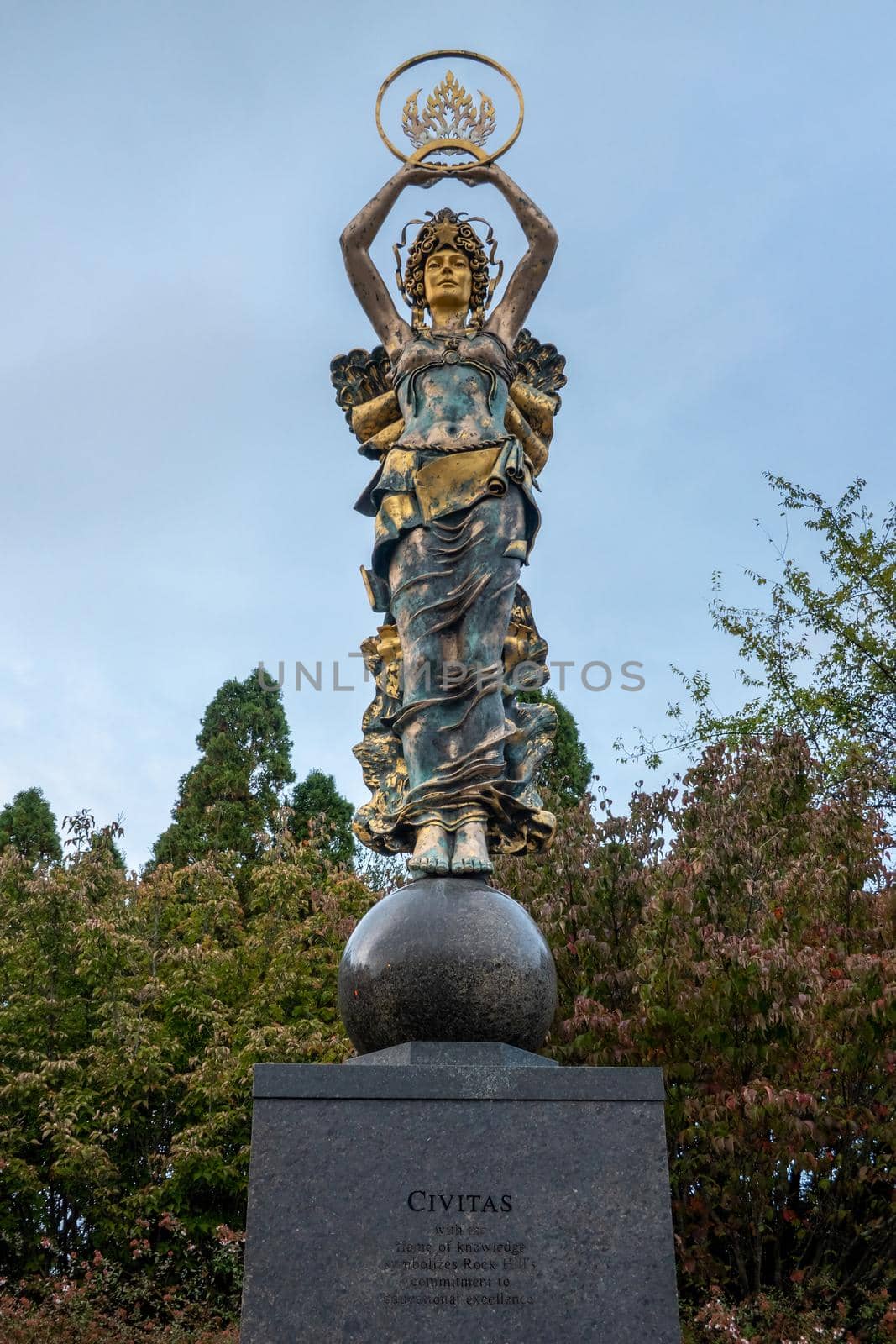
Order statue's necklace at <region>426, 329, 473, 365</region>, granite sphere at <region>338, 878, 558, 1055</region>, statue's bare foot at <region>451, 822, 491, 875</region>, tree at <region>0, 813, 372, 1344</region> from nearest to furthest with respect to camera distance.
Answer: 1. granite sphere at <region>338, 878, 558, 1055</region>
2. statue's bare foot at <region>451, 822, 491, 875</region>
3. statue's necklace at <region>426, 329, 473, 365</region>
4. tree at <region>0, 813, 372, 1344</region>

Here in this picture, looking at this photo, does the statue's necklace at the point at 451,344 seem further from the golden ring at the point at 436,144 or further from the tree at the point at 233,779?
the tree at the point at 233,779

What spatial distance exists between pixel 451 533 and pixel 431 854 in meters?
1.65

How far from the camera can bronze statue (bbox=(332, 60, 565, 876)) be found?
236 inches

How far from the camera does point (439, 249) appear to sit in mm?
6906

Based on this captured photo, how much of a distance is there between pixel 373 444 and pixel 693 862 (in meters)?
4.69

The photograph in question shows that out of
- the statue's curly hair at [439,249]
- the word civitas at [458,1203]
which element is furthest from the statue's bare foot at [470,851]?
the statue's curly hair at [439,249]

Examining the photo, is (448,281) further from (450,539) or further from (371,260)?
(450,539)

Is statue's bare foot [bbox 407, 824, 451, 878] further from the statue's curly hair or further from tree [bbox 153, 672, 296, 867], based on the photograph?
tree [bbox 153, 672, 296, 867]

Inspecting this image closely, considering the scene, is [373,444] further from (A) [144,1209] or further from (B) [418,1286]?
(A) [144,1209]

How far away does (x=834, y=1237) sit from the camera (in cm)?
951

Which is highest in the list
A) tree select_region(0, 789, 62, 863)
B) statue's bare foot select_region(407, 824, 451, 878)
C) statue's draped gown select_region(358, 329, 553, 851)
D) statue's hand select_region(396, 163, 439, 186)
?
tree select_region(0, 789, 62, 863)

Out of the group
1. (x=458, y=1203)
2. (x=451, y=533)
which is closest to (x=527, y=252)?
(x=451, y=533)

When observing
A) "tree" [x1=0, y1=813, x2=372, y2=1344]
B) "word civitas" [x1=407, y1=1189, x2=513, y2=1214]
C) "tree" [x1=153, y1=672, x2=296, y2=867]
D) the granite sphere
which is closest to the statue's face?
the granite sphere

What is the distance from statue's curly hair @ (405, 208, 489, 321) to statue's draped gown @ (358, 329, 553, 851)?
0.48 m
